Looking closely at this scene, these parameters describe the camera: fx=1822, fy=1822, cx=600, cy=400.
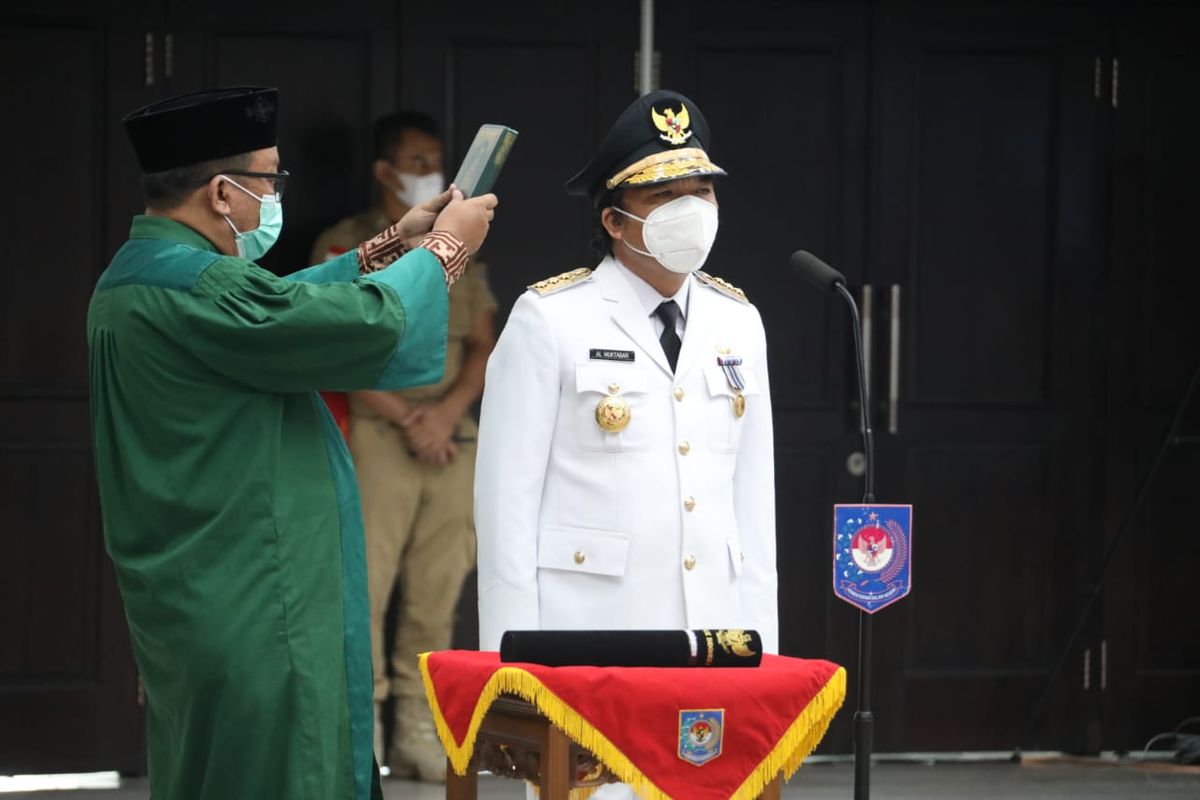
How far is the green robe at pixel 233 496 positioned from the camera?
8.25ft

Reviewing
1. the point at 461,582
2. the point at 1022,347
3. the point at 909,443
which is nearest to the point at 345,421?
the point at 461,582

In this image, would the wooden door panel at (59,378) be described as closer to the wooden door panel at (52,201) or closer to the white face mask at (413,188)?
the wooden door panel at (52,201)

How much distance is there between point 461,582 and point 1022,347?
76.3 inches

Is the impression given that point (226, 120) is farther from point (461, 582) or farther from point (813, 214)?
point (813, 214)

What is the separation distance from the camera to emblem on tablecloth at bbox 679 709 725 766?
8.03 ft

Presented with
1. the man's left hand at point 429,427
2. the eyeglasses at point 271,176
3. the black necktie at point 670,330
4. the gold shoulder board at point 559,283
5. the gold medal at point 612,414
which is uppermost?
the eyeglasses at point 271,176

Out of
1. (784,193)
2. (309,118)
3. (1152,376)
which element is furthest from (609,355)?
(1152,376)

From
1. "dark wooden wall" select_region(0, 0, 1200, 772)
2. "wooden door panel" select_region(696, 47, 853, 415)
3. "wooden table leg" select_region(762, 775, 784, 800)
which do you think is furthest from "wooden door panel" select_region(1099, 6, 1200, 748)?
"wooden table leg" select_region(762, 775, 784, 800)

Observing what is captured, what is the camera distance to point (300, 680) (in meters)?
2.54

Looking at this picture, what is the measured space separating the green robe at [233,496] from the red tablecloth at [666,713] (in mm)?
211

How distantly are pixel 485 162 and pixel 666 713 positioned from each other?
2.94ft

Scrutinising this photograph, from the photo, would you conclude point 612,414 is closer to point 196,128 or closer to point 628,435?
point 628,435

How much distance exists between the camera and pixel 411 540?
535 cm

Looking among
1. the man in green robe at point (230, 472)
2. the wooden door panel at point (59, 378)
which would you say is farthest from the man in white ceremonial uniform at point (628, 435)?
the wooden door panel at point (59, 378)
